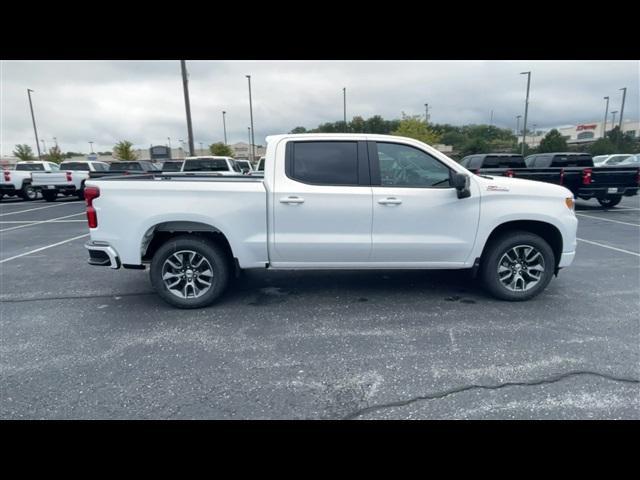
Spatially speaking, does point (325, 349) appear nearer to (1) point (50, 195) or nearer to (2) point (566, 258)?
(2) point (566, 258)

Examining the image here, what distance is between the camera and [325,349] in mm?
3246

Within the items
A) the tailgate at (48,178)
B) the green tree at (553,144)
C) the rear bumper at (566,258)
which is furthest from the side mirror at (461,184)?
the green tree at (553,144)

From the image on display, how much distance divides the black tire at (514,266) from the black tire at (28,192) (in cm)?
2060

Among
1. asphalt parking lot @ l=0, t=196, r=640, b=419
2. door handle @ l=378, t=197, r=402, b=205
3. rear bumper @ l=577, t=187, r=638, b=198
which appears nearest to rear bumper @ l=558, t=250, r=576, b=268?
asphalt parking lot @ l=0, t=196, r=640, b=419

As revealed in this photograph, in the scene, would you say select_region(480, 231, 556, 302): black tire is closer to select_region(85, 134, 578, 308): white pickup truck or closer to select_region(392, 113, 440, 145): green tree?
select_region(85, 134, 578, 308): white pickup truck

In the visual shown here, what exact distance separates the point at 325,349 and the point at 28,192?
2026 centimetres

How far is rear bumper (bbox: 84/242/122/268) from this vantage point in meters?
3.98

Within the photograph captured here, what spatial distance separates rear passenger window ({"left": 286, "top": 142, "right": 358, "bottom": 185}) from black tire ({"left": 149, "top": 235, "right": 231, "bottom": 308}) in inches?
49.8

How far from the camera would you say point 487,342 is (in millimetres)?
3326

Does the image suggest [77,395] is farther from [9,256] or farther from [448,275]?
[9,256]

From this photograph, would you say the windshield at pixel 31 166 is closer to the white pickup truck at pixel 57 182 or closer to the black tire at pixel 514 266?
the white pickup truck at pixel 57 182

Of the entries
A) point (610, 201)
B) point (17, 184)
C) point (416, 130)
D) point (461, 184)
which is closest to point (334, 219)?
point (461, 184)

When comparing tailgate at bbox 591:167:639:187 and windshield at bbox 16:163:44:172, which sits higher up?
windshield at bbox 16:163:44:172
